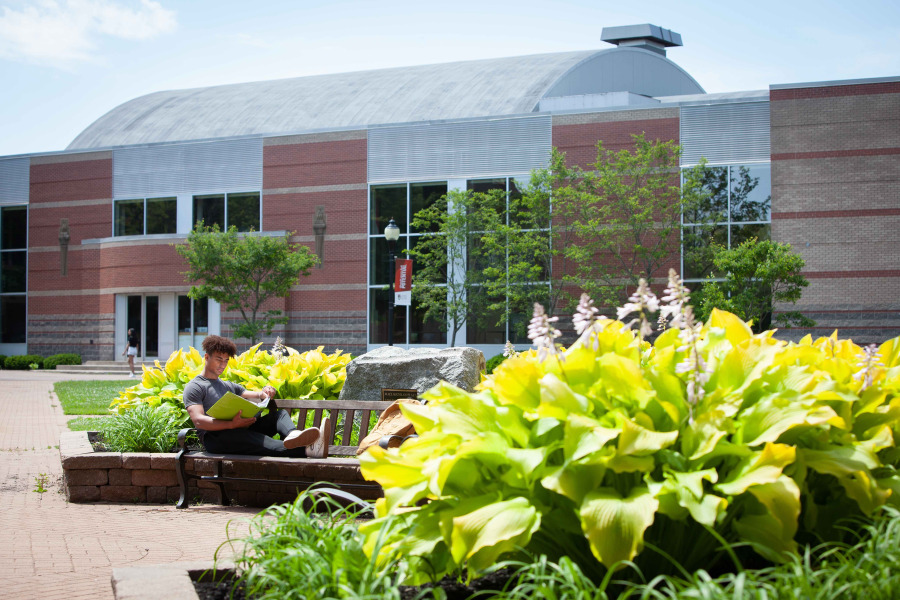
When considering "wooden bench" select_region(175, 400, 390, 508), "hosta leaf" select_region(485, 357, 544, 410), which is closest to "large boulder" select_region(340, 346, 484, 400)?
"wooden bench" select_region(175, 400, 390, 508)

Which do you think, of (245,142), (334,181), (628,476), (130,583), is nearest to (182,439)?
(130,583)

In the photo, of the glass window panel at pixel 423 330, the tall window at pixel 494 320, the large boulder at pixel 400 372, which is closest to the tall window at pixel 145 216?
the glass window panel at pixel 423 330

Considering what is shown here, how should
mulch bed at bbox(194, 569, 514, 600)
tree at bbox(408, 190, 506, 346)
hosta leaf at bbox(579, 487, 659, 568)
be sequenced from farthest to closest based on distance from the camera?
1. tree at bbox(408, 190, 506, 346)
2. mulch bed at bbox(194, 569, 514, 600)
3. hosta leaf at bbox(579, 487, 659, 568)

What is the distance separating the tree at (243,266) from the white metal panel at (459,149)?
4.38 meters

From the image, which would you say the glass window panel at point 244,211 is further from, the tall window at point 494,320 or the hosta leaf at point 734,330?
the hosta leaf at point 734,330

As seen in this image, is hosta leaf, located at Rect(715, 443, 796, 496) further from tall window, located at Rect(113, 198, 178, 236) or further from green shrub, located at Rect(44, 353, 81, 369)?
green shrub, located at Rect(44, 353, 81, 369)

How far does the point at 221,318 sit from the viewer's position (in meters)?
34.4

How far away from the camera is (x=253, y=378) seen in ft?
31.7

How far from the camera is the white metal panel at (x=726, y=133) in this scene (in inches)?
1099

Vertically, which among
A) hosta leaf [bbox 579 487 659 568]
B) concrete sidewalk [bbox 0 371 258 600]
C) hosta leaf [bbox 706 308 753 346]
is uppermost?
hosta leaf [bbox 706 308 753 346]

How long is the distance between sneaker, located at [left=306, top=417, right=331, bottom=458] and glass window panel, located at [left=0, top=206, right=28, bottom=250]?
35.6 metres

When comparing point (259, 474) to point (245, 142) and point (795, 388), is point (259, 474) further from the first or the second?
point (245, 142)

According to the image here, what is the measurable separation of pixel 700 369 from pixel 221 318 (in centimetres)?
3233

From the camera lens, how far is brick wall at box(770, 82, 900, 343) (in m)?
26.3
